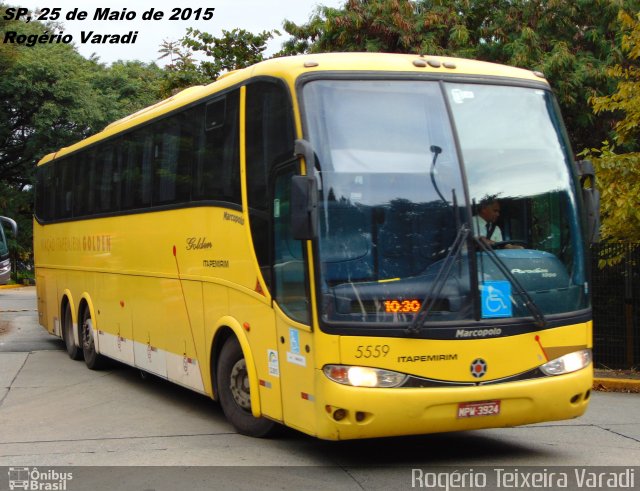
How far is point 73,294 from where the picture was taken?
15.4 metres

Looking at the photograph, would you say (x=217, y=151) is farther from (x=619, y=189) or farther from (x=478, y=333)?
(x=619, y=189)

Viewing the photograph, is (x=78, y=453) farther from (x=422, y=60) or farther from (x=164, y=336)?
(x=422, y=60)

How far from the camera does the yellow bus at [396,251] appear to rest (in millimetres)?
7172

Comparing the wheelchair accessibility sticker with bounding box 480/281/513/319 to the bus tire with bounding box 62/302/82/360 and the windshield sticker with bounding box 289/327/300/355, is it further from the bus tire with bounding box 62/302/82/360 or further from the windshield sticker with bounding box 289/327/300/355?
the bus tire with bounding box 62/302/82/360

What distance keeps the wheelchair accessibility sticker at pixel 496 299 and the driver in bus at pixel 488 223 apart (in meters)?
0.32

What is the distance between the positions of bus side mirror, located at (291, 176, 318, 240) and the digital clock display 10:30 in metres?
0.76

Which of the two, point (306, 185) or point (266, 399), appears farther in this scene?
point (266, 399)

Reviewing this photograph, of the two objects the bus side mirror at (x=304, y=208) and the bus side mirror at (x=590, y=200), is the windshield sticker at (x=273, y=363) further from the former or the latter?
the bus side mirror at (x=590, y=200)

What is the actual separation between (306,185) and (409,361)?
1500 millimetres

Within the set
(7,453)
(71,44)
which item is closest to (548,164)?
(7,453)

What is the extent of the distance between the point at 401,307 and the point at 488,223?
101 cm

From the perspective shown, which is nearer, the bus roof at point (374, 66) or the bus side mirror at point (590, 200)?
the bus roof at point (374, 66)

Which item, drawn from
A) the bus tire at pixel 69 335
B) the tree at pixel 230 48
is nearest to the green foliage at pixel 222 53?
the tree at pixel 230 48

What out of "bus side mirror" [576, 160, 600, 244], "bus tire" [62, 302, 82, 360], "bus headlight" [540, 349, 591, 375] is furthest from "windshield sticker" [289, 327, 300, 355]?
"bus tire" [62, 302, 82, 360]
